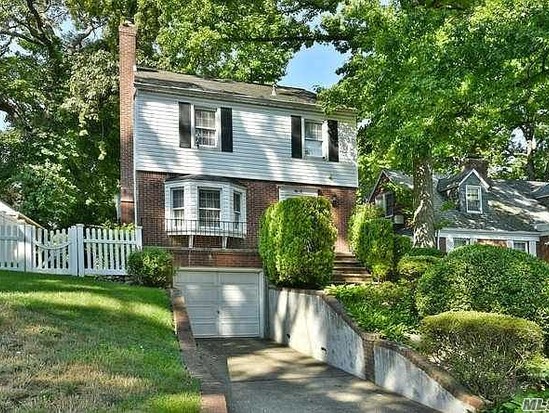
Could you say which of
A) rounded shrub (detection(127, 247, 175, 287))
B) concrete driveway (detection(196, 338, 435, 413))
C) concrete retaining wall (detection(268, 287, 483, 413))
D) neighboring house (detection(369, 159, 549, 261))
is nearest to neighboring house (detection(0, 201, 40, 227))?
rounded shrub (detection(127, 247, 175, 287))

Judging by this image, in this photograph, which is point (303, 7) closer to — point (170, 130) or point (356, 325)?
point (170, 130)

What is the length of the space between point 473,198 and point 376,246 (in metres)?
12.6

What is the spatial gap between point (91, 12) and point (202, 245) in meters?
13.9

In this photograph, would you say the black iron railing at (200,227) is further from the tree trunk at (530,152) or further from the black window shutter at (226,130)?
the tree trunk at (530,152)

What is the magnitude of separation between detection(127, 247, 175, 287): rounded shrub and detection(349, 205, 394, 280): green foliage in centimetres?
619

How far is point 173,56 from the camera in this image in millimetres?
23438

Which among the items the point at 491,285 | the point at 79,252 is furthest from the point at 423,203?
the point at 79,252

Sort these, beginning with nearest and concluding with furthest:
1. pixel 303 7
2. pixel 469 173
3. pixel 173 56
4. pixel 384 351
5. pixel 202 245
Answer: pixel 384 351, pixel 202 245, pixel 303 7, pixel 173 56, pixel 469 173

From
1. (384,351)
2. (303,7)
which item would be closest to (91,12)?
(303,7)

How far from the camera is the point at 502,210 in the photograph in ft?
90.4

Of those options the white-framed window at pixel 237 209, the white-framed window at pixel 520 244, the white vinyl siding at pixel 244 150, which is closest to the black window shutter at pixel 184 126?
the white vinyl siding at pixel 244 150

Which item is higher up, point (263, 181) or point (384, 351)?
point (263, 181)

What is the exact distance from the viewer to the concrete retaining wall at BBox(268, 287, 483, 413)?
7.73 m

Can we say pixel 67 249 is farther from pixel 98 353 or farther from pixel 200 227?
pixel 98 353
